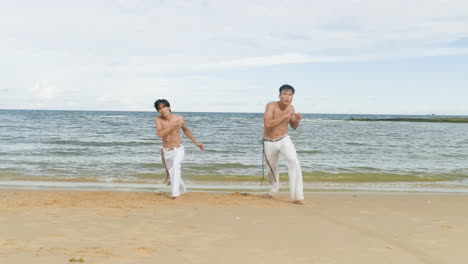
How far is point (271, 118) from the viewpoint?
7379mm

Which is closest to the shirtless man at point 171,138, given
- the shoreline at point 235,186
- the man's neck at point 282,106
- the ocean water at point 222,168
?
the man's neck at point 282,106

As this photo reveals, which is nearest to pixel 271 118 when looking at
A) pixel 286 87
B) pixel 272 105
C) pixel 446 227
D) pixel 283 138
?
pixel 272 105

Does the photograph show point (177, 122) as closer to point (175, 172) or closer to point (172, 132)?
point (172, 132)

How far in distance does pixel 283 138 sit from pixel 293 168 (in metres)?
0.52

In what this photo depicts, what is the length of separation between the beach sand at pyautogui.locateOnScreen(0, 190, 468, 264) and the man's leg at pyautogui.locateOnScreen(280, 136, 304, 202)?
311 mm

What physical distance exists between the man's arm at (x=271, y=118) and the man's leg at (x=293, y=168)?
0.40 m

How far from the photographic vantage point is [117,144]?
20422 millimetres

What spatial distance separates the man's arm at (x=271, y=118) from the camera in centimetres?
715

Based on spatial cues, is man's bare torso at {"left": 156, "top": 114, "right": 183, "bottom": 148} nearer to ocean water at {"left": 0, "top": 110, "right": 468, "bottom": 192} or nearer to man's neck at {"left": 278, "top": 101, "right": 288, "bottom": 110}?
man's neck at {"left": 278, "top": 101, "right": 288, "bottom": 110}

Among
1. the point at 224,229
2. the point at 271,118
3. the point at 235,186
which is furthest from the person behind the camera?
the point at 235,186

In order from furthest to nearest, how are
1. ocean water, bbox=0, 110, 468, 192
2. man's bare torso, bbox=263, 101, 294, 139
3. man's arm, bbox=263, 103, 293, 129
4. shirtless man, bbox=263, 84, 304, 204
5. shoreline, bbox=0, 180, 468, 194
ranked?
ocean water, bbox=0, 110, 468, 192 < shoreline, bbox=0, 180, 468, 194 < man's bare torso, bbox=263, 101, 294, 139 < shirtless man, bbox=263, 84, 304, 204 < man's arm, bbox=263, 103, 293, 129

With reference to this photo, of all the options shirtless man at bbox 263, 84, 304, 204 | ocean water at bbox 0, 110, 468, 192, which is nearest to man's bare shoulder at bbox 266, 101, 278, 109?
shirtless man at bbox 263, 84, 304, 204

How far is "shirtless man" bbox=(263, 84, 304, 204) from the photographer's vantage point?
7262 mm

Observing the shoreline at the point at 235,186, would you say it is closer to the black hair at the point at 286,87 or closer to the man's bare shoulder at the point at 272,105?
the man's bare shoulder at the point at 272,105
